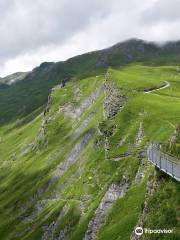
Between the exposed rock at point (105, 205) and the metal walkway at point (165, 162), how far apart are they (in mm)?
48106

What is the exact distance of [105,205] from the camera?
110 m

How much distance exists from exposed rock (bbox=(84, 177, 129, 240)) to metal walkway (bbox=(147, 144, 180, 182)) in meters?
48.1

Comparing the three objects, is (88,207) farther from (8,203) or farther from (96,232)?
(8,203)

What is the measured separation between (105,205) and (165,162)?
6041 centimetres

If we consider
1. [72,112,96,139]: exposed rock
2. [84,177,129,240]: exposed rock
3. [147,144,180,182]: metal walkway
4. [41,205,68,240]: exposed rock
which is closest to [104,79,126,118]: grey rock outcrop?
[72,112,96,139]: exposed rock

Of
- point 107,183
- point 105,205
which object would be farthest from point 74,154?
point 105,205

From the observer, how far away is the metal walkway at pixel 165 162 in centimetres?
4778

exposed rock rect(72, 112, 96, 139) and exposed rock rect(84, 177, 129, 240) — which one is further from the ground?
exposed rock rect(72, 112, 96, 139)

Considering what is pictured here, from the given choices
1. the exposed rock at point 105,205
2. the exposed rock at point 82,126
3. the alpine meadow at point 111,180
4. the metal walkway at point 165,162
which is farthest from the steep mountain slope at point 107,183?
the metal walkway at point 165,162

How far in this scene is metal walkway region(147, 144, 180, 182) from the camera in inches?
1881

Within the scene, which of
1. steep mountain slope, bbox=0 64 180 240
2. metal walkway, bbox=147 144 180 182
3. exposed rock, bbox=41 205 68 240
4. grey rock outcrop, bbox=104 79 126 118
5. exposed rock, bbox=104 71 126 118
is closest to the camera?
metal walkway, bbox=147 144 180 182

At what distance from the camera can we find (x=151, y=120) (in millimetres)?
130875

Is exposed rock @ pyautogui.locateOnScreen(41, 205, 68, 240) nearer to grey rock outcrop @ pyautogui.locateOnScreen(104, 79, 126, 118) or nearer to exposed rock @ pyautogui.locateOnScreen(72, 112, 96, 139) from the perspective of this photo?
grey rock outcrop @ pyautogui.locateOnScreen(104, 79, 126, 118)

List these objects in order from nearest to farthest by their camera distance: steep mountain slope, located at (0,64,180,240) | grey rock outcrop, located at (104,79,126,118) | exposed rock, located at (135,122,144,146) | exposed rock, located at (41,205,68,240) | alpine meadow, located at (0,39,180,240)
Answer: alpine meadow, located at (0,39,180,240) < steep mountain slope, located at (0,64,180,240) < exposed rock, located at (135,122,144,146) < exposed rock, located at (41,205,68,240) < grey rock outcrop, located at (104,79,126,118)
